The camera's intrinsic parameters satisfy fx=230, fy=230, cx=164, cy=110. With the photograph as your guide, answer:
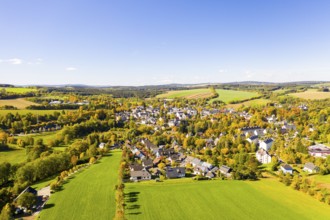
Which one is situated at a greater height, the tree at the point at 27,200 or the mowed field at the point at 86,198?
the tree at the point at 27,200

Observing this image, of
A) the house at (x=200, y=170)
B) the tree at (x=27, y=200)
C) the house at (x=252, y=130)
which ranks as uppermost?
the tree at (x=27, y=200)

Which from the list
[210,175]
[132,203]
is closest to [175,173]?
[210,175]

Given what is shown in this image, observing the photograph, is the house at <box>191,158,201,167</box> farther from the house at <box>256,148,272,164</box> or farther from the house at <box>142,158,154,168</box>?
the house at <box>256,148,272,164</box>

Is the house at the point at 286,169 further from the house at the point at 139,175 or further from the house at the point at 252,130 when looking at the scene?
the house at the point at 252,130

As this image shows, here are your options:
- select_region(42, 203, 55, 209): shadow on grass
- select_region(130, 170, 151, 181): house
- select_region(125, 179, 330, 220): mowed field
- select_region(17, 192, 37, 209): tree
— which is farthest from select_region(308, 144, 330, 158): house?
select_region(17, 192, 37, 209): tree

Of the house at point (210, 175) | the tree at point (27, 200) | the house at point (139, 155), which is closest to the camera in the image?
the tree at point (27, 200)

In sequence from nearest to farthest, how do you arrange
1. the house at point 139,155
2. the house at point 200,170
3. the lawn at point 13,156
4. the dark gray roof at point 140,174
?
the dark gray roof at point 140,174
the house at point 200,170
the lawn at point 13,156
the house at point 139,155

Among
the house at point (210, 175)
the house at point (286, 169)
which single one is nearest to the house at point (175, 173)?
the house at point (210, 175)
